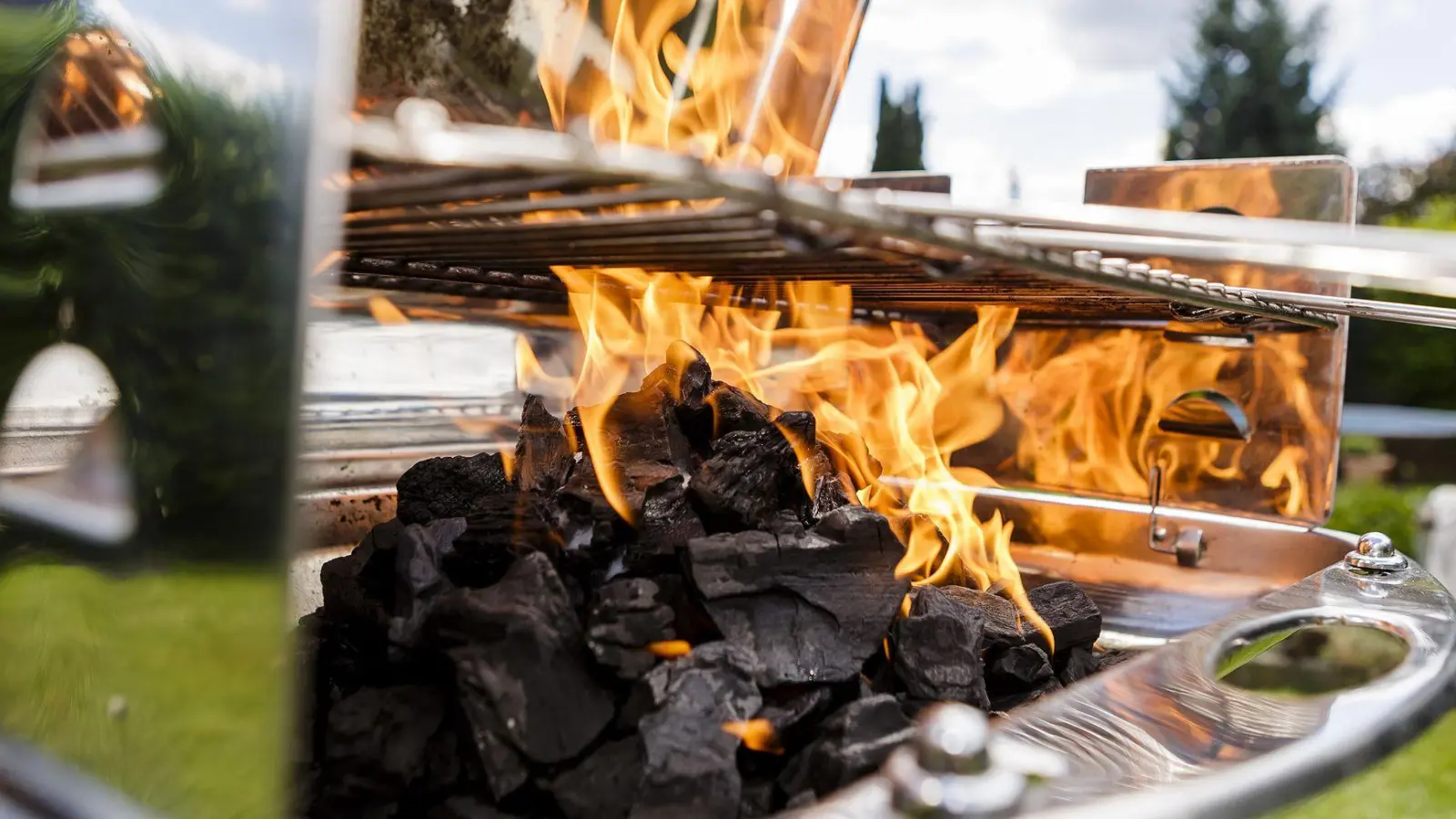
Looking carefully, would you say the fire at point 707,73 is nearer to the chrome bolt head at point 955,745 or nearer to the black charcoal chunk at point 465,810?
the black charcoal chunk at point 465,810

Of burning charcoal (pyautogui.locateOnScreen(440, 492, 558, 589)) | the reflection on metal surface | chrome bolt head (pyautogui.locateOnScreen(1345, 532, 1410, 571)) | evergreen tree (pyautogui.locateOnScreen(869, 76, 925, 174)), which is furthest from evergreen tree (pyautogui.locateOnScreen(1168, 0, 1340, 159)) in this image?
burning charcoal (pyautogui.locateOnScreen(440, 492, 558, 589))

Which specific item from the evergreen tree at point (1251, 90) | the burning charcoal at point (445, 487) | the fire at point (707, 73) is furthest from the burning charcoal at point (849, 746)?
the evergreen tree at point (1251, 90)

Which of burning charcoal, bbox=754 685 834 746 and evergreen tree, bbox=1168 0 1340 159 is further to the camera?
evergreen tree, bbox=1168 0 1340 159

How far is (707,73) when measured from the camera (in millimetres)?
2209

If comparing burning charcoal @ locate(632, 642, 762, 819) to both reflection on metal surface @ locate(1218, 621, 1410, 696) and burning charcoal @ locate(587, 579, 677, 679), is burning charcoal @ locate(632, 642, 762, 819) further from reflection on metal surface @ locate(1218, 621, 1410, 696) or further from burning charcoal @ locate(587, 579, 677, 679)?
reflection on metal surface @ locate(1218, 621, 1410, 696)

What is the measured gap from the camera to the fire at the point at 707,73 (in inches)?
80.0

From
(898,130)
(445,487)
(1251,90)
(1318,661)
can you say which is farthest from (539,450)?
(1251,90)

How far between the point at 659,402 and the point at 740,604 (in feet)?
1.60

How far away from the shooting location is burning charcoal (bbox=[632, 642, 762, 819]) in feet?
3.37

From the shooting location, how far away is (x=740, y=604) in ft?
4.04

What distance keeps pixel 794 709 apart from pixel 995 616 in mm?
459

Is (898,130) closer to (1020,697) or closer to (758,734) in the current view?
(1020,697)

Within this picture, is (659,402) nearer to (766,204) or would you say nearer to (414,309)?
(766,204)

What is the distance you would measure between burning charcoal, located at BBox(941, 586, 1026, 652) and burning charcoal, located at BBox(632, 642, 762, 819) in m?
0.45
